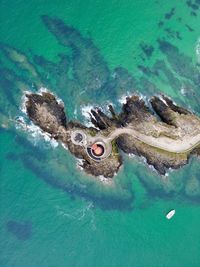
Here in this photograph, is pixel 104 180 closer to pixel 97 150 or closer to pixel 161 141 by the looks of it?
pixel 97 150

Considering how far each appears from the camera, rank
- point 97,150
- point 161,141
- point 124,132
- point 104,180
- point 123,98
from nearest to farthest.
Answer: point 97,150
point 124,132
point 104,180
point 161,141
point 123,98

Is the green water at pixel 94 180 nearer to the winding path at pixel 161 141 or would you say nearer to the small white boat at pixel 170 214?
the small white boat at pixel 170 214

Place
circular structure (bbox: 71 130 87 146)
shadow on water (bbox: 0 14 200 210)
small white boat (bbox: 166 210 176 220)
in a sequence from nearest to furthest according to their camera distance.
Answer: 1. shadow on water (bbox: 0 14 200 210)
2. circular structure (bbox: 71 130 87 146)
3. small white boat (bbox: 166 210 176 220)

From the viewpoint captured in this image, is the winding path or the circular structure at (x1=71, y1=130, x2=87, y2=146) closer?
the circular structure at (x1=71, y1=130, x2=87, y2=146)

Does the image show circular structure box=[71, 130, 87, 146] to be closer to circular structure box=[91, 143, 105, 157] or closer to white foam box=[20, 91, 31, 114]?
circular structure box=[91, 143, 105, 157]

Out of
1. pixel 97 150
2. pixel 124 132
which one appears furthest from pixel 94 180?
pixel 124 132

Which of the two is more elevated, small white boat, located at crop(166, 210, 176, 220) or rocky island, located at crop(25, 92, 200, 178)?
rocky island, located at crop(25, 92, 200, 178)

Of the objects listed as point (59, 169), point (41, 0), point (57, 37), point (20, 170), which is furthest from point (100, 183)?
point (41, 0)

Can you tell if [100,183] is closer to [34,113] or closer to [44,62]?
[34,113]

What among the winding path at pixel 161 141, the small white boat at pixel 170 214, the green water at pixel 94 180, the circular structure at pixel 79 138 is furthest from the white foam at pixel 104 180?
the small white boat at pixel 170 214

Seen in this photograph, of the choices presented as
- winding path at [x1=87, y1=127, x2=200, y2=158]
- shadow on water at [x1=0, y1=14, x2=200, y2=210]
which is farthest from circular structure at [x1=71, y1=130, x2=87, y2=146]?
shadow on water at [x1=0, y1=14, x2=200, y2=210]
